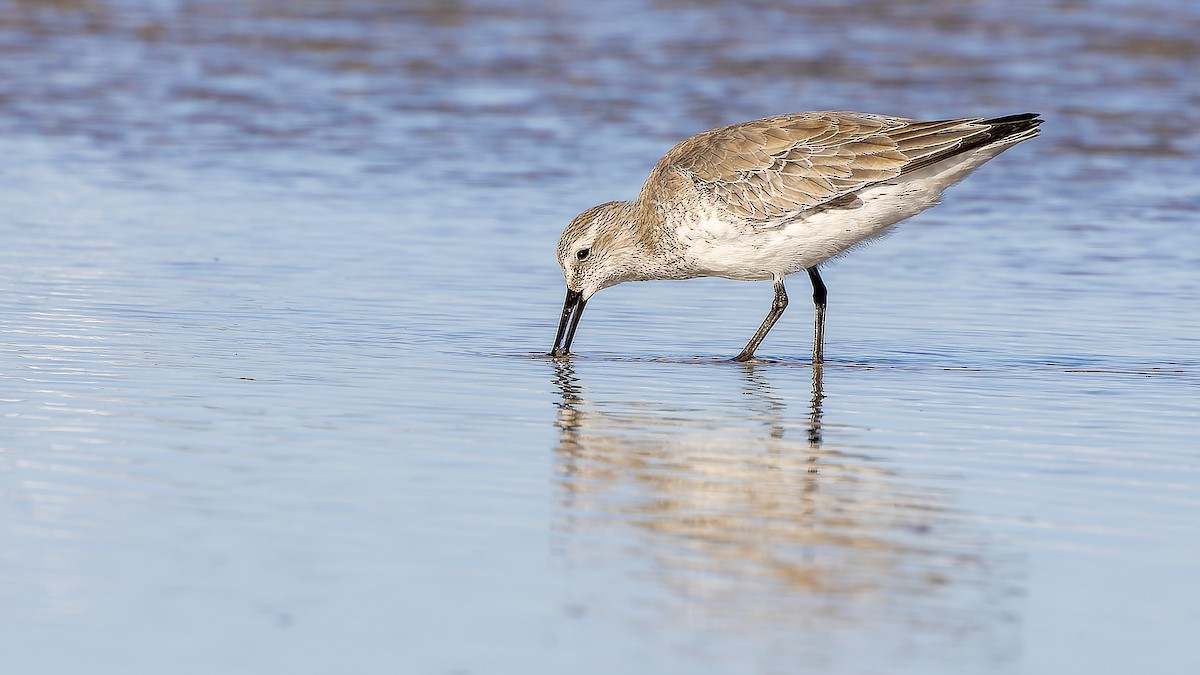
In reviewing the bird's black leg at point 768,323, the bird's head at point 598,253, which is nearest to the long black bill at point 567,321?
the bird's head at point 598,253

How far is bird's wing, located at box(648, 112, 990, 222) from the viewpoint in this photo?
8945 millimetres

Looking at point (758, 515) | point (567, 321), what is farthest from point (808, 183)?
point (758, 515)

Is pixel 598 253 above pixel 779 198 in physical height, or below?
below

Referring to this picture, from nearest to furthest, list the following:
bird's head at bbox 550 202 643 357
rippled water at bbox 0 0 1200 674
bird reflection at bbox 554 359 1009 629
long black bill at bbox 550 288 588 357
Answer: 1. rippled water at bbox 0 0 1200 674
2. bird reflection at bbox 554 359 1009 629
3. long black bill at bbox 550 288 588 357
4. bird's head at bbox 550 202 643 357

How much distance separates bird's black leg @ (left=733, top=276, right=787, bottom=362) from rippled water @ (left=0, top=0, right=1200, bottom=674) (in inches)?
8.5

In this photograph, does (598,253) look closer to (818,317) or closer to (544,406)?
(818,317)

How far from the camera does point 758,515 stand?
5.91m

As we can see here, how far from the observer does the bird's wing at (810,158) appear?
8945 mm

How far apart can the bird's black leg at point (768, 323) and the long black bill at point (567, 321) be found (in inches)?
33.1

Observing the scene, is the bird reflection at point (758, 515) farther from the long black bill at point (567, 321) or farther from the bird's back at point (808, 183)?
the bird's back at point (808, 183)

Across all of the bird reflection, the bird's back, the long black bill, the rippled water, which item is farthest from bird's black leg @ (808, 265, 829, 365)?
the bird reflection

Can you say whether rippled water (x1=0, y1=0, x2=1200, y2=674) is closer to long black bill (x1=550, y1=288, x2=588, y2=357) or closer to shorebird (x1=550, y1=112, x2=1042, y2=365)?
long black bill (x1=550, y1=288, x2=588, y2=357)

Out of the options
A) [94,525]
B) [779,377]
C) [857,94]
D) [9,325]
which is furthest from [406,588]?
[857,94]

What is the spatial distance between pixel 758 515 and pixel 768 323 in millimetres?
3684
